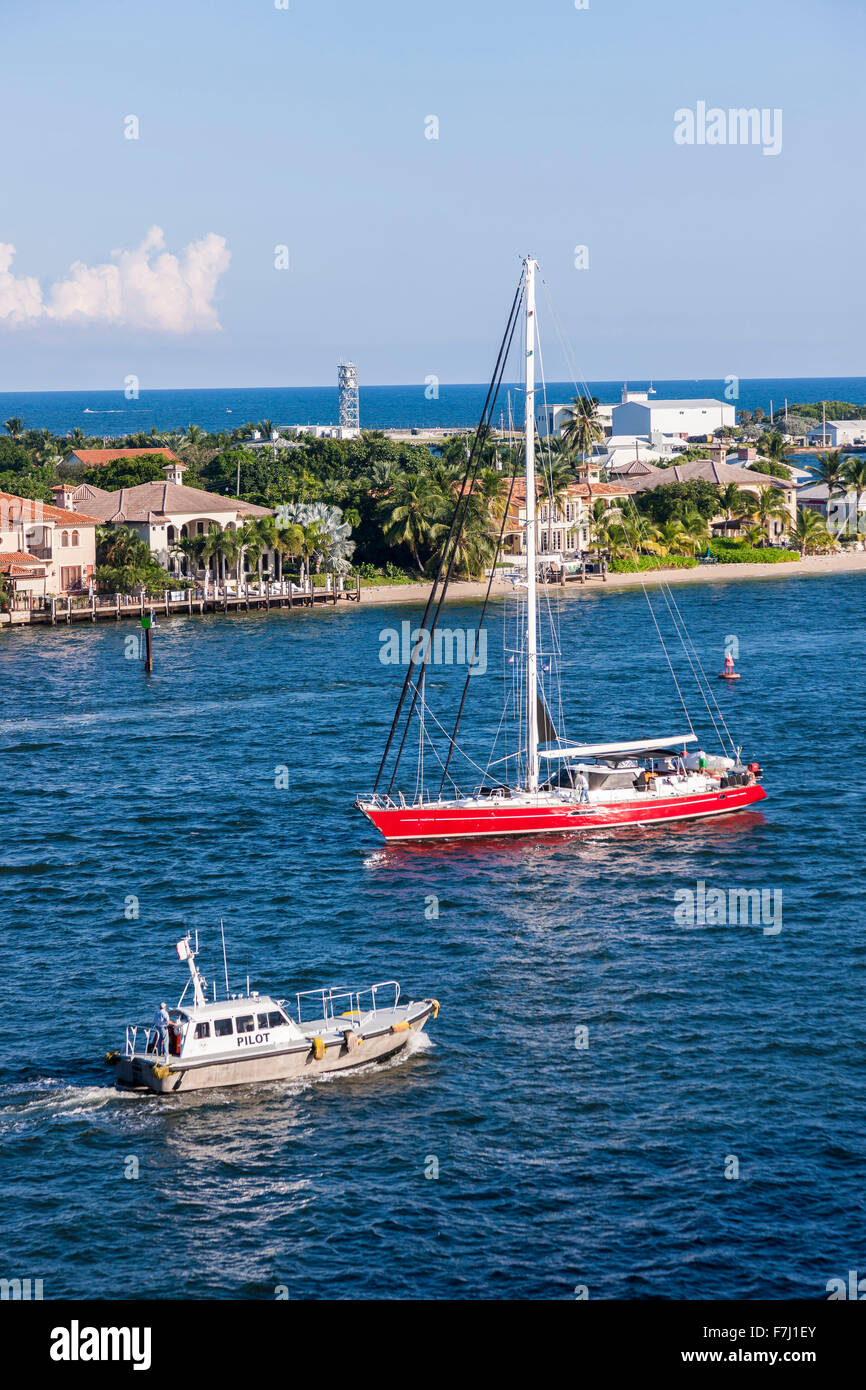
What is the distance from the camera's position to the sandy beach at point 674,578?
432ft

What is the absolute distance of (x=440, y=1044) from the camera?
3928cm

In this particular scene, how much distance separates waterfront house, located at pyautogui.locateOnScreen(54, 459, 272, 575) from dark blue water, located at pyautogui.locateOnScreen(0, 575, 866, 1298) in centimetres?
5116

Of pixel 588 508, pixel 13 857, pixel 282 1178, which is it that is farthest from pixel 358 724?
pixel 588 508

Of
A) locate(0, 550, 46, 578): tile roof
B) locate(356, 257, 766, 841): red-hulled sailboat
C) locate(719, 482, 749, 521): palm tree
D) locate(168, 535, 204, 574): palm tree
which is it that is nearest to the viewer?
locate(356, 257, 766, 841): red-hulled sailboat

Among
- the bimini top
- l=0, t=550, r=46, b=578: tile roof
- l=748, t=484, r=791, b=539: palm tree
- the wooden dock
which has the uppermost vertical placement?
l=748, t=484, r=791, b=539: palm tree

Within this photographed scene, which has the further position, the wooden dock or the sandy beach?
the sandy beach

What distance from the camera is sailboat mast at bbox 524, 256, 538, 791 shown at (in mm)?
57781

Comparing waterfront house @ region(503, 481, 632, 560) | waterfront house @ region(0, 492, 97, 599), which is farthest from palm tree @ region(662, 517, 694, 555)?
waterfront house @ region(0, 492, 97, 599)

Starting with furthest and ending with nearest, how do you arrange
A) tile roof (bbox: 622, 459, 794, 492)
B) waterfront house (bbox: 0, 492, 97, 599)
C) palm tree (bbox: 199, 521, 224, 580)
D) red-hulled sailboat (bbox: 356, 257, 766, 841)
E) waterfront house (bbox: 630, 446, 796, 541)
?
tile roof (bbox: 622, 459, 794, 492), waterfront house (bbox: 630, 446, 796, 541), palm tree (bbox: 199, 521, 224, 580), waterfront house (bbox: 0, 492, 97, 599), red-hulled sailboat (bbox: 356, 257, 766, 841)

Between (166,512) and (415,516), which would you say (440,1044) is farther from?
(415,516)

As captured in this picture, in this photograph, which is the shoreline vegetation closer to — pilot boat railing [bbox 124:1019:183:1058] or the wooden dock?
the wooden dock

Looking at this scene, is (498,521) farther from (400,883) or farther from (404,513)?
(400,883)

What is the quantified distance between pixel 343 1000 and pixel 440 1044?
359 cm

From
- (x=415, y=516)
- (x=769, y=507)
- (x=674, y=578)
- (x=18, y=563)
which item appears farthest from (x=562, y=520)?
(x=18, y=563)
